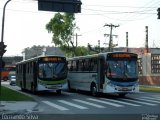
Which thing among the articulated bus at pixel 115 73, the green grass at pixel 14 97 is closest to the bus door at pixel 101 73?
the articulated bus at pixel 115 73

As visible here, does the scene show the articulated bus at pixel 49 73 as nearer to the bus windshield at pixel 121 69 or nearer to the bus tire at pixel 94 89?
the bus tire at pixel 94 89

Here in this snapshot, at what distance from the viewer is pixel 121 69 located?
96.1 ft

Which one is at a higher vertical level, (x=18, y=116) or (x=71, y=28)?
(x=71, y=28)

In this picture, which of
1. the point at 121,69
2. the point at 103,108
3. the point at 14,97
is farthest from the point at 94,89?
the point at 103,108

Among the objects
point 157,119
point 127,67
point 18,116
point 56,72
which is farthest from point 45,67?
point 157,119

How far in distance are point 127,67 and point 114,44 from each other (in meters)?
58.5

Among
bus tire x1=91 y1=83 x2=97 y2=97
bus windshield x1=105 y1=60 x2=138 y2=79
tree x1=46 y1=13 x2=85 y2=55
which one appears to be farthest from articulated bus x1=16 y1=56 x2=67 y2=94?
tree x1=46 y1=13 x2=85 y2=55

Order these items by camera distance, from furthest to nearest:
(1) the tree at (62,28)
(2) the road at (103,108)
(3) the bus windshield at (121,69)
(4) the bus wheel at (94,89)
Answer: (1) the tree at (62,28) → (4) the bus wheel at (94,89) → (3) the bus windshield at (121,69) → (2) the road at (103,108)

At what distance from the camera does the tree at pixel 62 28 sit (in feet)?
202

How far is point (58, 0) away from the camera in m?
27.5

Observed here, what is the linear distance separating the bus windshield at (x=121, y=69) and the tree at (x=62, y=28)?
106 ft

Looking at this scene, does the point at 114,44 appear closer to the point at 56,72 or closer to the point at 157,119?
the point at 56,72

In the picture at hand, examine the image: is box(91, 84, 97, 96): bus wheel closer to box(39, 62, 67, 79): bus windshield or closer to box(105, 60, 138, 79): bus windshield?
box(39, 62, 67, 79): bus windshield

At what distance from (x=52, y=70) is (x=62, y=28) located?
29.6 meters
